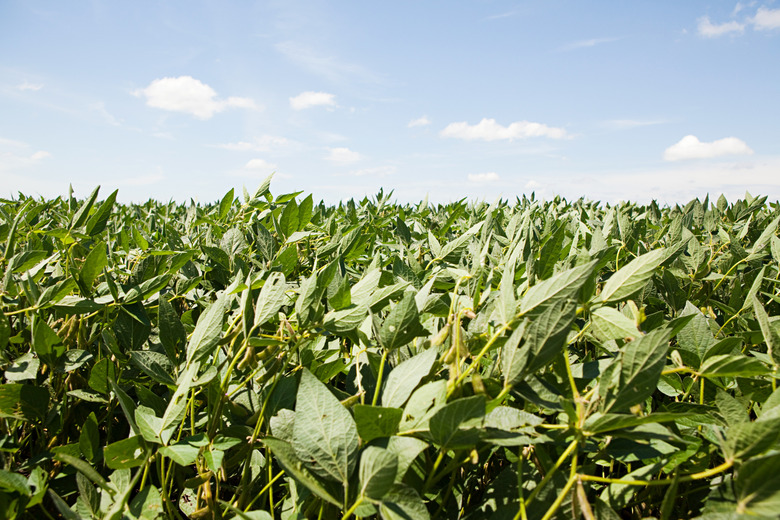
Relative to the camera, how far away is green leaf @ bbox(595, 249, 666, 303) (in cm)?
101

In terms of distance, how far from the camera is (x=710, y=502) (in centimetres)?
72

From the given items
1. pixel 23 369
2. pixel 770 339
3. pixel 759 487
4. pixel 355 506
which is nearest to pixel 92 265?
pixel 23 369

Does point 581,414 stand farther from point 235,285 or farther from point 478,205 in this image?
point 478,205

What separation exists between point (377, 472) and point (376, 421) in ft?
0.29

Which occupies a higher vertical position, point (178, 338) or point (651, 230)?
point (651, 230)

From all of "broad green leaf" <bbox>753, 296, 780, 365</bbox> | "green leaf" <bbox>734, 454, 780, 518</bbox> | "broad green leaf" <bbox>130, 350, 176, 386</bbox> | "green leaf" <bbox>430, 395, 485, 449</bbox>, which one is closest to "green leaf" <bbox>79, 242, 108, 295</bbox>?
"broad green leaf" <bbox>130, 350, 176, 386</bbox>

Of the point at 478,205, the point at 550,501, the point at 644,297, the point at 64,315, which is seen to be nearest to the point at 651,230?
the point at 644,297

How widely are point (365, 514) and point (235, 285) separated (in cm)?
72

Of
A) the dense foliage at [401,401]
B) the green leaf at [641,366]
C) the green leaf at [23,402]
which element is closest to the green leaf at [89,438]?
the dense foliage at [401,401]

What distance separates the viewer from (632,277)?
1033mm

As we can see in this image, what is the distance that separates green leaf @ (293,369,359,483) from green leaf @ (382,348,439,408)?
99 millimetres

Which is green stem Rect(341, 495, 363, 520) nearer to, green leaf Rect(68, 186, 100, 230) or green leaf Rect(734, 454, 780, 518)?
green leaf Rect(734, 454, 780, 518)

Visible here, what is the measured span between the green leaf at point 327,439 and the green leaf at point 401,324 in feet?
0.66

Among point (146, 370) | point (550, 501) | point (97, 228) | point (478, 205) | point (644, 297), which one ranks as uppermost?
point (478, 205)
